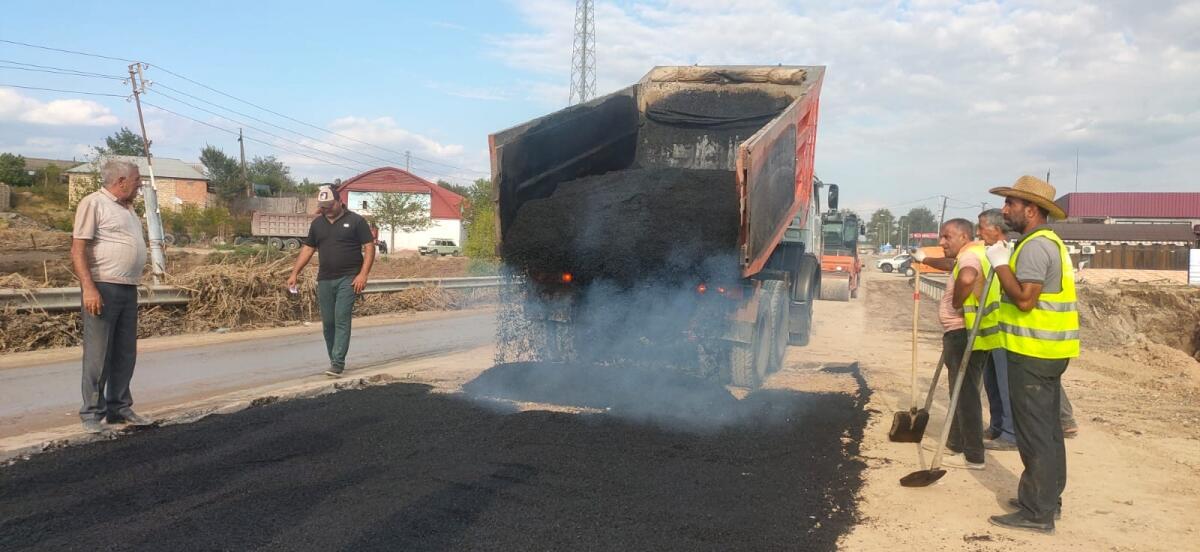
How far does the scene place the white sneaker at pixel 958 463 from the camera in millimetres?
4906

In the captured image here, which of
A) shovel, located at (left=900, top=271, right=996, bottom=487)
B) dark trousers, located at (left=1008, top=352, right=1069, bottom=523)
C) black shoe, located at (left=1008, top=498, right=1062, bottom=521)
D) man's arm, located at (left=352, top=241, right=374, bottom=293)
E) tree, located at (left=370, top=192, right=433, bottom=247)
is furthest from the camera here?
tree, located at (left=370, top=192, right=433, bottom=247)

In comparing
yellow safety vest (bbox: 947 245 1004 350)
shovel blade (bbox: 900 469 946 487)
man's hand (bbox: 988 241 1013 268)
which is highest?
man's hand (bbox: 988 241 1013 268)

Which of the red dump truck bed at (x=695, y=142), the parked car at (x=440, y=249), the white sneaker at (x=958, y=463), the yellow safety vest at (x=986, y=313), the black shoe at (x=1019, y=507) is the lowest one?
the white sneaker at (x=958, y=463)

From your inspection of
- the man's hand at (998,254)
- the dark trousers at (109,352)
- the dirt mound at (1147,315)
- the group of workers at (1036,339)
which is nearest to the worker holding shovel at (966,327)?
the man's hand at (998,254)

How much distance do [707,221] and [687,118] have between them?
9.31 ft

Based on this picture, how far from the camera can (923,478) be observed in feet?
14.2

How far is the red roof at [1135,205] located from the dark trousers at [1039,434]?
63835mm

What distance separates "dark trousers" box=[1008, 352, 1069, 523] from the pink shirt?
4.17 feet

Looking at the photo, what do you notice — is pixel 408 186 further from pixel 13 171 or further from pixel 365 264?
pixel 365 264

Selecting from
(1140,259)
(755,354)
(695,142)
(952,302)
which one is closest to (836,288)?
(695,142)

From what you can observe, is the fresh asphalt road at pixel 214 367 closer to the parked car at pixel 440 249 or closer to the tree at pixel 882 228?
the parked car at pixel 440 249

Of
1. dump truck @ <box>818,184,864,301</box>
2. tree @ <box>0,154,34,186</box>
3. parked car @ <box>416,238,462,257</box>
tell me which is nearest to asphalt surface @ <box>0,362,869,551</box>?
dump truck @ <box>818,184,864,301</box>

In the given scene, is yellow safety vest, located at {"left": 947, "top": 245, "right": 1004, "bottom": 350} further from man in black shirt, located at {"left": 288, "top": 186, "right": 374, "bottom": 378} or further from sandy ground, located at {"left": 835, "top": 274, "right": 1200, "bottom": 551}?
man in black shirt, located at {"left": 288, "top": 186, "right": 374, "bottom": 378}

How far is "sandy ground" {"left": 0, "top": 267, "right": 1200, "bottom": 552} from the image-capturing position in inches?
146
